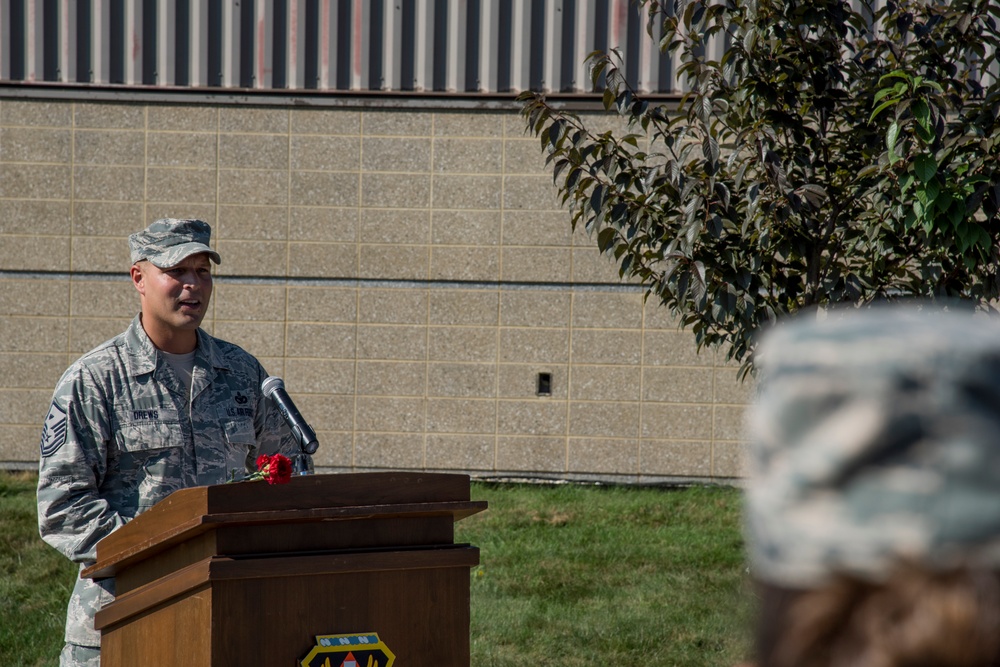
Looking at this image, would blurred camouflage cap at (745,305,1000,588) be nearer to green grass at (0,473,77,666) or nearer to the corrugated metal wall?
green grass at (0,473,77,666)

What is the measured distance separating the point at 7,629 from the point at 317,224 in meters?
3.96

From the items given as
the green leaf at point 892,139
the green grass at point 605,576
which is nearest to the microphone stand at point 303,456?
the green grass at point 605,576

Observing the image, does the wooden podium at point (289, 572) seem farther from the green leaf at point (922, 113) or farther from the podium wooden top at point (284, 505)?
the green leaf at point (922, 113)

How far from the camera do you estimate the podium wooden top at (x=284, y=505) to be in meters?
2.95

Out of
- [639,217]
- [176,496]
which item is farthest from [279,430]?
[639,217]

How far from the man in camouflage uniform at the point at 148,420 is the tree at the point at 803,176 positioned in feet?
5.76

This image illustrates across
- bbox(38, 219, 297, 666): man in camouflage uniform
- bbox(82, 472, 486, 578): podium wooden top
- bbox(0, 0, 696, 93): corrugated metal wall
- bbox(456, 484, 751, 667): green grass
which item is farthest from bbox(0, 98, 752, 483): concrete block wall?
bbox(82, 472, 486, 578): podium wooden top

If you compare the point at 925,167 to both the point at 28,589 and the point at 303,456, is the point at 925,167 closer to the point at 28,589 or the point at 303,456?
the point at 303,456

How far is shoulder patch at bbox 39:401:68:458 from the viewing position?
11.6 feet

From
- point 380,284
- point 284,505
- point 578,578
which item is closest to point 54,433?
point 284,505

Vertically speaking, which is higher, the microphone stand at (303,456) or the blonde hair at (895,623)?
the blonde hair at (895,623)

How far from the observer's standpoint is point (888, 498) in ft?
2.68

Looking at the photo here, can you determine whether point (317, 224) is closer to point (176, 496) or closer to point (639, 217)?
point (639, 217)

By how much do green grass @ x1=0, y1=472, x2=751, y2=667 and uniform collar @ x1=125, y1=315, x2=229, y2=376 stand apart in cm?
276
